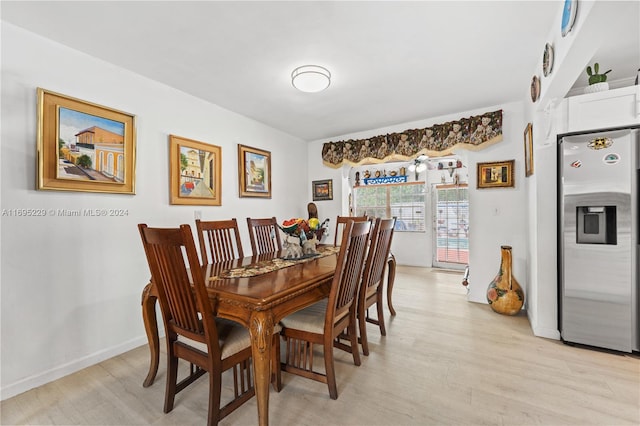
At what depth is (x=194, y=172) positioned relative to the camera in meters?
2.91

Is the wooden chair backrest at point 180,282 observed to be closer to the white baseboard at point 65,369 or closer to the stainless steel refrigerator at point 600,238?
the white baseboard at point 65,369

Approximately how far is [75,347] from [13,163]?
1.35m

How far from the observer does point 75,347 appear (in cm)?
204

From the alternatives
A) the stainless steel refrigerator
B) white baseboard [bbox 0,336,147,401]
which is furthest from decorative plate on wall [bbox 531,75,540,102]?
white baseboard [bbox 0,336,147,401]

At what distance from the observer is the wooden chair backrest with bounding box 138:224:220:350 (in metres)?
1.28

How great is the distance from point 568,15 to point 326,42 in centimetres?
140

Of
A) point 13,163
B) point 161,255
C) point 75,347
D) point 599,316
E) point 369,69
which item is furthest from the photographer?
point 369,69

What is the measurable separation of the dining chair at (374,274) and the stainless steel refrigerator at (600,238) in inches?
57.7

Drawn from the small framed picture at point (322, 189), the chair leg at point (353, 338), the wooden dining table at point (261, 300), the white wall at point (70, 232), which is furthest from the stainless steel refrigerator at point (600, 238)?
the white wall at point (70, 232)

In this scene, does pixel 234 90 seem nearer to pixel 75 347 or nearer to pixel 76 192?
pixel 76 192

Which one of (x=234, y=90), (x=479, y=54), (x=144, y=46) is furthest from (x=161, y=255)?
(x=479, y=54)

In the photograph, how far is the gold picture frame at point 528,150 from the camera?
2631mm

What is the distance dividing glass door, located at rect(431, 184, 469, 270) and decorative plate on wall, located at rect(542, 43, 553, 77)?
135 inches

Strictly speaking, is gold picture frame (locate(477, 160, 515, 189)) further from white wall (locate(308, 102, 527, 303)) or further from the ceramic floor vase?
the ceramic floor vase
